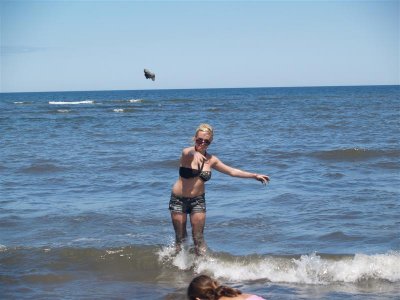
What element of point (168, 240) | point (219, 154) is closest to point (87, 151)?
point (219, 154)

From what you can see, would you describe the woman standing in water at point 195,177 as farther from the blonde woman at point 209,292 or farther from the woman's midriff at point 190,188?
the blonde woman at point 209,292

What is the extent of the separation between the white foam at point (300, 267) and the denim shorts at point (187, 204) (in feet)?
2.13

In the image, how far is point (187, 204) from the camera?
6512mm

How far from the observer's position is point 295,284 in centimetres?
625

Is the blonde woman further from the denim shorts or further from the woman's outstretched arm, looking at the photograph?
the denim shorts

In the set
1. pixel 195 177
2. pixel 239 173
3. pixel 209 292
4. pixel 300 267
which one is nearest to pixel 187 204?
pixel 195 177

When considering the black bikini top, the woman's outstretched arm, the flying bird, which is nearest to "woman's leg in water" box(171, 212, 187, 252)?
the black bikini top

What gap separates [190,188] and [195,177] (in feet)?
0.43

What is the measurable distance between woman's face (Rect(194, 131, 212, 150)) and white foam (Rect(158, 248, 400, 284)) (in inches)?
54.6

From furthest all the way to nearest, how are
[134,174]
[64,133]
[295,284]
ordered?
[64,133] < [134,174] < [295,284]

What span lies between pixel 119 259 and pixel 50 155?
9.88 metres

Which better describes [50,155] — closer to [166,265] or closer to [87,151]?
[87,151]

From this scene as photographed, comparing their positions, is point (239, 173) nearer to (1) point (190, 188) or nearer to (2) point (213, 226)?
(1) point (190, 188)

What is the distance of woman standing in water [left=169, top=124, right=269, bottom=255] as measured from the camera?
6277 mm
